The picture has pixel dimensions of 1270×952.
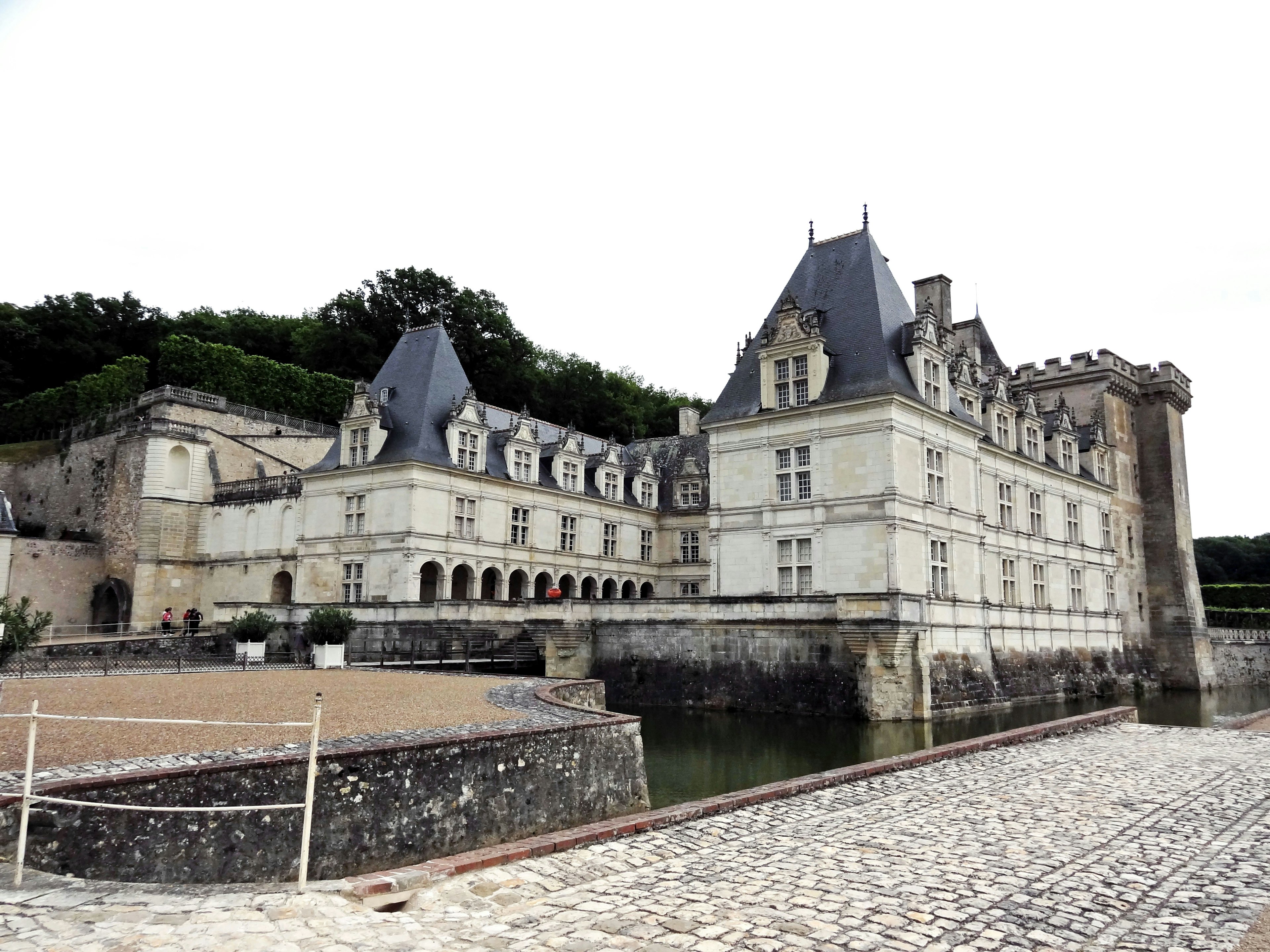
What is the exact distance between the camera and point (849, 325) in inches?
1164

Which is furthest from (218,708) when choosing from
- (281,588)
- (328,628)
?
(281,588)

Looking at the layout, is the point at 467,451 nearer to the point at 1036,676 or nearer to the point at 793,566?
the point at 793,566

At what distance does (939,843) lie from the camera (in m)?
8.23

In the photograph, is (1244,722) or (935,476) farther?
(935,476)

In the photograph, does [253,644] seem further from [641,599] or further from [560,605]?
[641,599]

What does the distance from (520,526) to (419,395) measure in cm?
634

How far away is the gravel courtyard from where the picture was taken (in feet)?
32.4

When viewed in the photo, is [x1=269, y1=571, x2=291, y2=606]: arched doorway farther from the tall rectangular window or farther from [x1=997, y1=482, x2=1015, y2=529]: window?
the tall rectangular window

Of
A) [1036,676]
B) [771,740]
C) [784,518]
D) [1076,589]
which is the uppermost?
[784,518]

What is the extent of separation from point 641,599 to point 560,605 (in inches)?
108

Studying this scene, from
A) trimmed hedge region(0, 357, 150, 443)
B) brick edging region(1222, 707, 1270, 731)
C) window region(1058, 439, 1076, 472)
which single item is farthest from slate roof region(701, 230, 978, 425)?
trimmed hedge region(0, 357, 150, 443)

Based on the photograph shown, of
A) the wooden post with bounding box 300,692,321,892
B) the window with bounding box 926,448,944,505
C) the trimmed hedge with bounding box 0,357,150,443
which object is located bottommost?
the wooden post with bounding box 300,692,321,892

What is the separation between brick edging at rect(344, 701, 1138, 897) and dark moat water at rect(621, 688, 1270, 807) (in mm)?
2989

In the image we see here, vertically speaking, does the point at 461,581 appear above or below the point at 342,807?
above
